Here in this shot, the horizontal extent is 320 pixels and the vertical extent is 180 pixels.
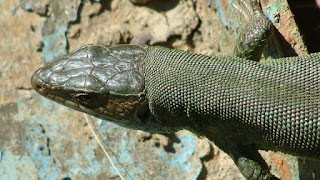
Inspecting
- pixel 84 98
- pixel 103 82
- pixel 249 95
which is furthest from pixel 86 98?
pixel 249 95

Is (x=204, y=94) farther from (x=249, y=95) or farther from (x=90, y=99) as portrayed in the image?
(x=90, y=99)

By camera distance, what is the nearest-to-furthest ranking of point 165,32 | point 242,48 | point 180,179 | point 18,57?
point 242,48 < point 180,179 < point 165,32 < point 18,57

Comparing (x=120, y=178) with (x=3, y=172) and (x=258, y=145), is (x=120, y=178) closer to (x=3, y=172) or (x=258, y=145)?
(x=3, y=172)

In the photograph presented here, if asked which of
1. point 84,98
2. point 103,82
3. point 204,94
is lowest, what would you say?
point 84,98

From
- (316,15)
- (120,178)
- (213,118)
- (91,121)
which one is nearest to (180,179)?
(120,178)

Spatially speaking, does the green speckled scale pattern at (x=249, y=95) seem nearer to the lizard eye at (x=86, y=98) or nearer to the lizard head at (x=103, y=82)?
the lizard head at (x=103, y=82)

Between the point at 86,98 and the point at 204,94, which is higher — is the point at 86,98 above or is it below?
below
